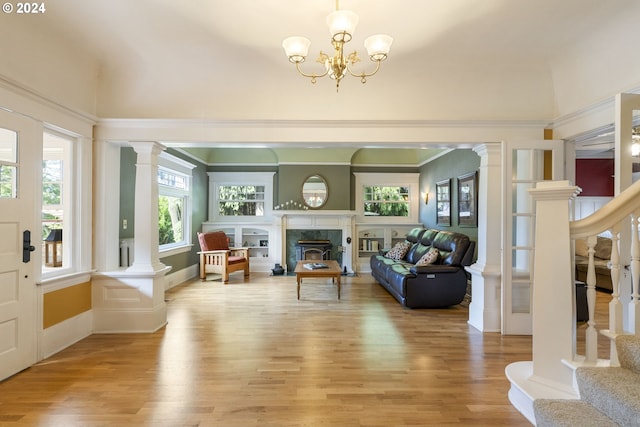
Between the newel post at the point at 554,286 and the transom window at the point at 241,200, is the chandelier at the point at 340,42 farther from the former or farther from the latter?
the transom window at the point at 241,200

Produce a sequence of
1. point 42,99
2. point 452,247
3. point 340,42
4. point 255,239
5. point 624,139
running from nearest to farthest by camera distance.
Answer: point 340,42 → point 624,139 → point 42,99 → point 452,247 → point 255,239

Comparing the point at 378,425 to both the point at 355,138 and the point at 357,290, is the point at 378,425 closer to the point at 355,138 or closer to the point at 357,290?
the point at 355,138

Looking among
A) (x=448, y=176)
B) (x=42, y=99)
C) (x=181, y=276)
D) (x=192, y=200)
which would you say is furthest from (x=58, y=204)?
(x=448, y=176)

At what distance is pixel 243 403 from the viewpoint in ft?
7.04

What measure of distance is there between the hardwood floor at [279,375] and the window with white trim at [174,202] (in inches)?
88.6

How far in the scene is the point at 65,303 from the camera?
306cm

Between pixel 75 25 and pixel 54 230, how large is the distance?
191cm

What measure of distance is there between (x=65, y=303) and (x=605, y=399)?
13.4 ft

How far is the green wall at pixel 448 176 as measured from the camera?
523 cm

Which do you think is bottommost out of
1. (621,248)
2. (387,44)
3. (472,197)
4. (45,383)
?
(45,383)

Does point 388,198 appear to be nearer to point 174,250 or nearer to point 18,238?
point 174,250

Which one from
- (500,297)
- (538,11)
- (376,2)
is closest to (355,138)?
(376,2)

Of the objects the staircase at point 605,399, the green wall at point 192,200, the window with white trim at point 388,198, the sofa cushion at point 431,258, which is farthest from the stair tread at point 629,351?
the window with white trim at point 388,198

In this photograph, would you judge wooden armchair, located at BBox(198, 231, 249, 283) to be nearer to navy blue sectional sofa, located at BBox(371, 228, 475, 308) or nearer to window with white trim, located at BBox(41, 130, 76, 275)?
window with white trim, located at BBox(41, 130, 76, 275)
